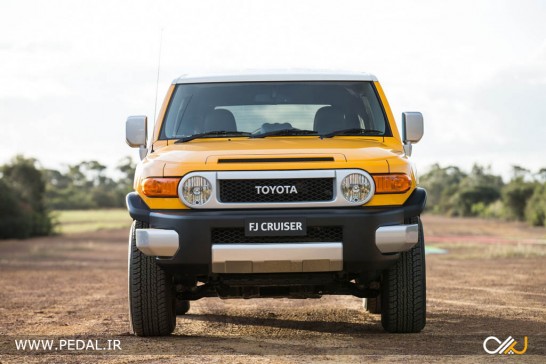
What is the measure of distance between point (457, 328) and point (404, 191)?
1858 mm

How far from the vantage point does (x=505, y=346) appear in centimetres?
710

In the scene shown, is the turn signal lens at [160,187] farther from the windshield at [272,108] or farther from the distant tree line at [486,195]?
the distant tree line at [486,195]

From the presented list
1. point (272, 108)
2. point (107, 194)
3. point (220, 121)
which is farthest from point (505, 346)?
point (107, 194)

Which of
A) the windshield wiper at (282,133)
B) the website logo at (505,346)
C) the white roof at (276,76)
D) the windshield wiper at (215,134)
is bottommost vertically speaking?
the website logo at (505,346)

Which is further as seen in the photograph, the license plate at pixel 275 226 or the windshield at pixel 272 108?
the windshield at pixel 272 108

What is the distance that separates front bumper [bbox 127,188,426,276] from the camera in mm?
6910

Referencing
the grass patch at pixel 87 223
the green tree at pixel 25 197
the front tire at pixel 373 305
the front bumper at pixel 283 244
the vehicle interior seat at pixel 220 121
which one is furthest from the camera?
the grass patch at pixel 87 223

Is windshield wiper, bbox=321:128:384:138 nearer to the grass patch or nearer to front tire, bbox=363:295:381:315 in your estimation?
front tire, bbox=363:295:381:315

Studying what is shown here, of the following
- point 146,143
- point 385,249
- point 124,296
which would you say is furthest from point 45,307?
point 385,249

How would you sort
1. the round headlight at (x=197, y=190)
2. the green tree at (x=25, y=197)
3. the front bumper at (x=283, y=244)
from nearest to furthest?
the front bumper at (x=283, y=244) → the round headlight at (x=197, y=190) → the green tree at (x=25, y=197)

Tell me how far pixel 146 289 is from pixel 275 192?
→ 4.44 feet

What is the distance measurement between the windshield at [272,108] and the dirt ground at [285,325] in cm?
178

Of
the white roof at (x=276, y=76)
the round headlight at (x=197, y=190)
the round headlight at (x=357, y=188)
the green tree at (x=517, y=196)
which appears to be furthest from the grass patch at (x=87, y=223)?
the round headlight at (x=357, y=188)

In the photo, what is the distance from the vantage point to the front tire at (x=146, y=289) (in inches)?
295
